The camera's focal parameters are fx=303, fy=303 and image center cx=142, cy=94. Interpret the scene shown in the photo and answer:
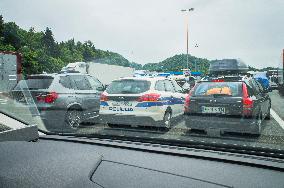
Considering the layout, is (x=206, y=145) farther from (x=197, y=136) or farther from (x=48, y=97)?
(x=48, y=97)

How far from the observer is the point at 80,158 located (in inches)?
82.4

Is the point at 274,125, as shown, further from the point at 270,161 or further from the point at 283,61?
the point at 283,61

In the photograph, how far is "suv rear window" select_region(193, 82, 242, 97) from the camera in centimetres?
664

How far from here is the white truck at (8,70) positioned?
3.79 m

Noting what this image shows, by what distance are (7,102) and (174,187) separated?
241cm

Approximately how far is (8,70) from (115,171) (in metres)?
2.74

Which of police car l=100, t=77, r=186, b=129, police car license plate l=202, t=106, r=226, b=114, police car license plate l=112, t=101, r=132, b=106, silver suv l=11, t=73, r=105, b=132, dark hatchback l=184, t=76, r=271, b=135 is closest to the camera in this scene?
dark hatchback l=184, t=76, r=271, b=135

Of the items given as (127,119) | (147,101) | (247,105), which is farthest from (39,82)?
(247,105)

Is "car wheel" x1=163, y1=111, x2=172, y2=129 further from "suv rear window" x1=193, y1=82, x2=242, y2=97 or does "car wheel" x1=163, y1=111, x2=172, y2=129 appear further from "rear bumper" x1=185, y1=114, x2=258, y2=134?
"rear bumper" x1=185, y1=114, x2=258, y2=134

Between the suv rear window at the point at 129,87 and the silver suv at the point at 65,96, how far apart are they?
0.69m

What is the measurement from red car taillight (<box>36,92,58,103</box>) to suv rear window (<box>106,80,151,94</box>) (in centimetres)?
133

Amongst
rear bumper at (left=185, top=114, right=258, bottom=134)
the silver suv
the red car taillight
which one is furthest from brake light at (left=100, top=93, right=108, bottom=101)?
rear bumper at (left=185, top=114, right=258, bottom=134)

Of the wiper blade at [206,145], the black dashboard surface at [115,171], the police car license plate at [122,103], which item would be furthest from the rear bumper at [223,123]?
the black dashboard surface at [115,171]

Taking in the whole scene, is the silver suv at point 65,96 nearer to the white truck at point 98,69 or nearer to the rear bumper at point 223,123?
the rear bumper at point 223,123
